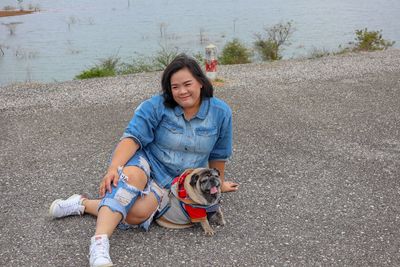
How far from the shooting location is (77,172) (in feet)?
13.2

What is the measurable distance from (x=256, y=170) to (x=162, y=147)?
113 centimetres

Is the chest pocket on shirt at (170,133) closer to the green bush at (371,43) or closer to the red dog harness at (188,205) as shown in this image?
the red dog harness at (188,205)

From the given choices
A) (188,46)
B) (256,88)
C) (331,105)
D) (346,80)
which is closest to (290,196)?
(331,105)

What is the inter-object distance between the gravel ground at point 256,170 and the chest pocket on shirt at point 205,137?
20.0 inches

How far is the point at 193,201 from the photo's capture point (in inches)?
114

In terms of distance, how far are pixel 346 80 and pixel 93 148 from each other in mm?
3688

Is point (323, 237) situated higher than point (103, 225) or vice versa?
point (103, 225)

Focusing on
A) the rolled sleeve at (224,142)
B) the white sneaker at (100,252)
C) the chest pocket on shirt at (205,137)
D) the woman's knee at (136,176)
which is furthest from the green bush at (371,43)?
the white sneaker at (100,252)

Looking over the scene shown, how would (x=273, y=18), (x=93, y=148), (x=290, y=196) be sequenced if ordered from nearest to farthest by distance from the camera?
(x=290, y=196) < (x=93, y=148) < (x=273, y=18)

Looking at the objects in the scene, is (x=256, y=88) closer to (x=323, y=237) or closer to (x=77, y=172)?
(x=77, y=172)

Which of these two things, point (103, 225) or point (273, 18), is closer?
point (103, 225)

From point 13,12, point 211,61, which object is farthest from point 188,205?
point 13,12

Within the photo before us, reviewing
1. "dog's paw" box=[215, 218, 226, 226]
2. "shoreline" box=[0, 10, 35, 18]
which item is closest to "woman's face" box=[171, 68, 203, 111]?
"dog's paw" box=[215, 218, 226, 226]

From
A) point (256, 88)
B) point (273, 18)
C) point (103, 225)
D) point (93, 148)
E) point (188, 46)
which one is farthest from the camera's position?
point (273, 18)
